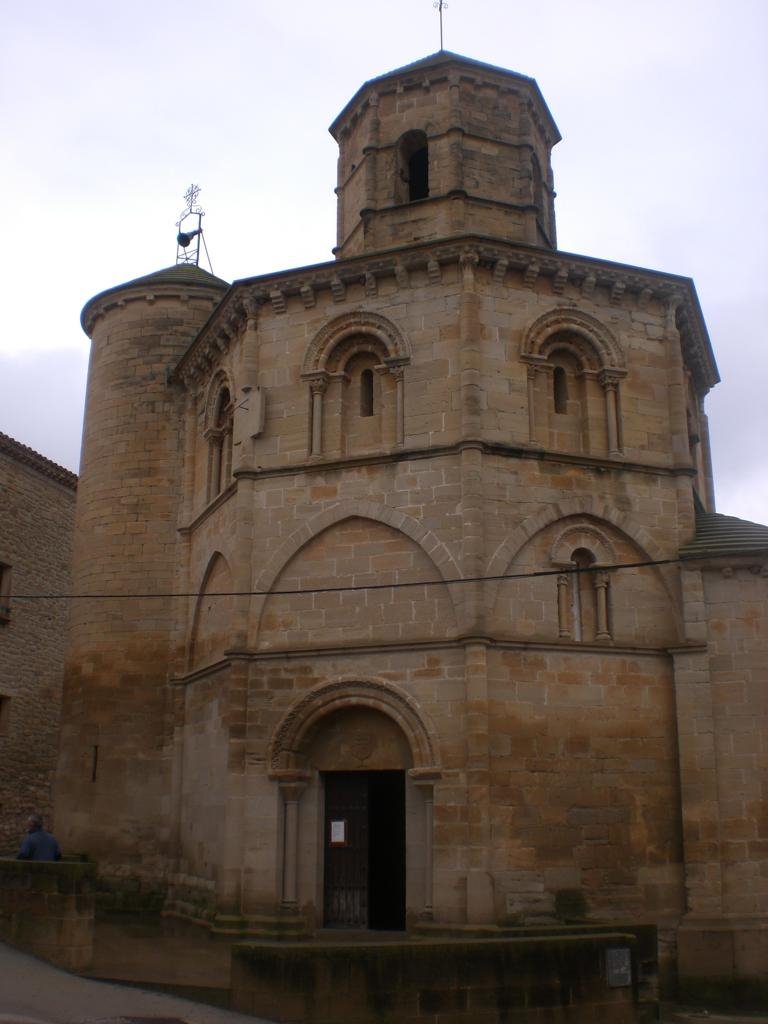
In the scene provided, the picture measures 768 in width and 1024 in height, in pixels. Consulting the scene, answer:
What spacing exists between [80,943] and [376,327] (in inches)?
404

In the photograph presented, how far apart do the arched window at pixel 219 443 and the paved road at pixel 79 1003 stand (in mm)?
9362

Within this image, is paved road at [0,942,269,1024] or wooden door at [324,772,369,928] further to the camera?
wooden door at [324,772,369,928]

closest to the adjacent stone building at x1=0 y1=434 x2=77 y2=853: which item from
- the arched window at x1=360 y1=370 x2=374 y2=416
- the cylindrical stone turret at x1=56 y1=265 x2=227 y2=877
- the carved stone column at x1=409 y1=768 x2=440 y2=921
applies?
the cylindrical stone turret at x1=56 y1=265 x2=227 y2=877

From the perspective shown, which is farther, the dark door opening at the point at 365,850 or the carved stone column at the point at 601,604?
the carved stone column at the point at 601,604

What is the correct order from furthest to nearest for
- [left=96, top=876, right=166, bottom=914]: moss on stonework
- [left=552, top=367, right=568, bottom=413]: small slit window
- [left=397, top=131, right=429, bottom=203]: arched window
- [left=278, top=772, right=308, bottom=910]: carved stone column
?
[left=397, top=131, right=429, bottom=203]: arched window → [left=96, top=876, right=166, bottom=914]: moss on stonework → [left=552, top=367, right=568, bottom=413]: small slit window → [left=278, top=772, right=308, bottom=910]: carved stone column

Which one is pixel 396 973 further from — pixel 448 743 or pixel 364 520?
pixel 364 520

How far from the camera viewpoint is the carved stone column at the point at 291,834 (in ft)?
53.0

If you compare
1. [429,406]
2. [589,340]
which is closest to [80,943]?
[429,406]

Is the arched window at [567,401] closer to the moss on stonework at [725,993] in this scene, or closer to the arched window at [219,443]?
the arched window at [219,443]

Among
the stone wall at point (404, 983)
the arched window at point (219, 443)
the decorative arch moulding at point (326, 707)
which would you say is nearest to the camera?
the stone wall at point (404, 983)

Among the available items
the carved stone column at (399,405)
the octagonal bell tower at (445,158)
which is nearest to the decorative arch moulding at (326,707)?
the carved stone column at (399,405)

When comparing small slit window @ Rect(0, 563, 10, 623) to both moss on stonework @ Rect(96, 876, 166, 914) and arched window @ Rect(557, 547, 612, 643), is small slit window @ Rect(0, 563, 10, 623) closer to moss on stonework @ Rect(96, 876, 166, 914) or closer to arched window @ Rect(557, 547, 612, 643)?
moss on stonework @ Rect(96, 876, 166, 914)

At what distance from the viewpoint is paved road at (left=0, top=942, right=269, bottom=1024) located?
1115 cm

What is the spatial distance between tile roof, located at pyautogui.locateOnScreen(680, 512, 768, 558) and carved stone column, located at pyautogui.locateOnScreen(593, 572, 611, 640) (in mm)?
1326
